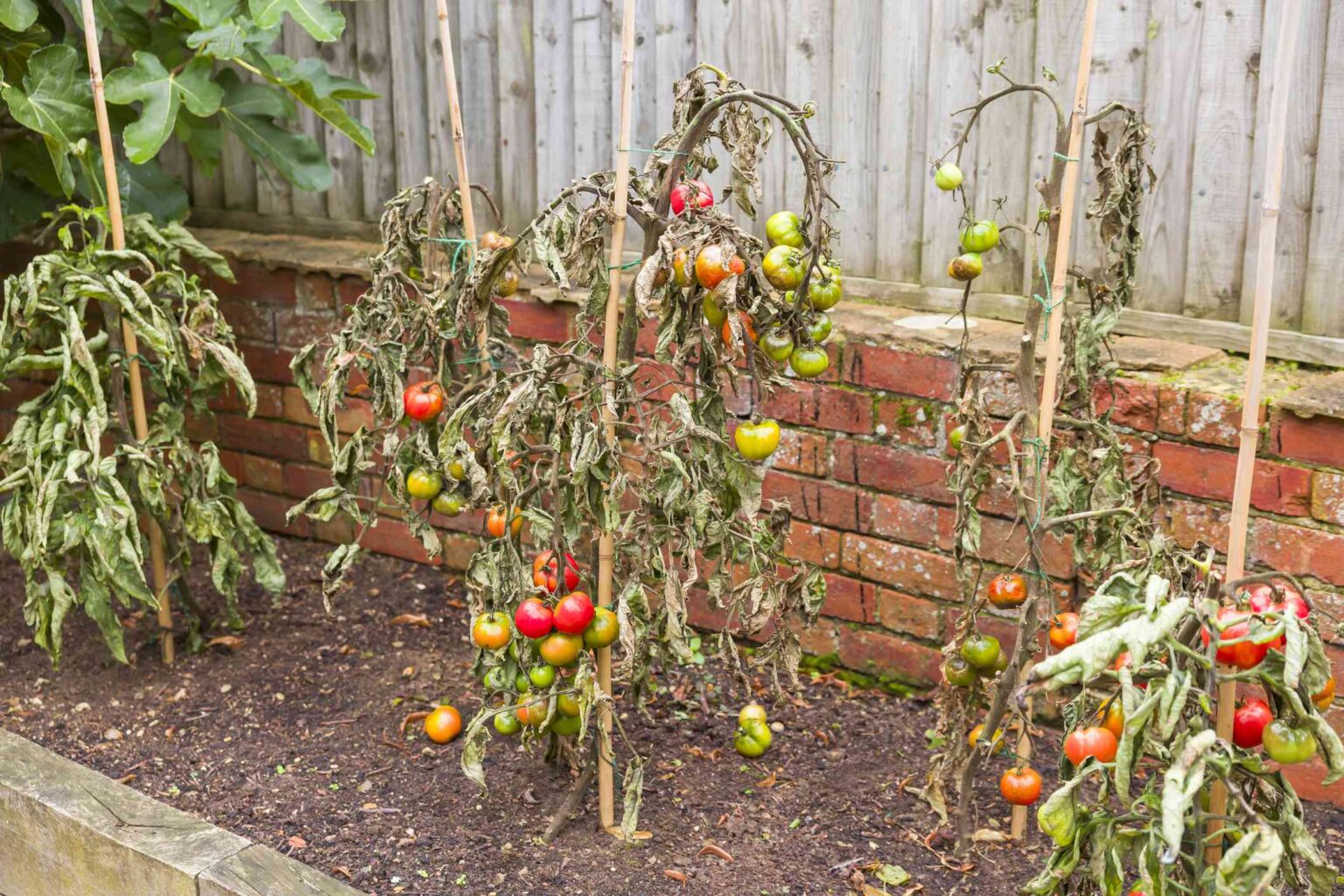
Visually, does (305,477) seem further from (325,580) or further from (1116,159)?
(1116,159)

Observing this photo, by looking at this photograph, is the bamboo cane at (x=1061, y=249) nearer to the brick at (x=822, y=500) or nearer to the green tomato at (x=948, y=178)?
the green tomato at (x=948, y=178)

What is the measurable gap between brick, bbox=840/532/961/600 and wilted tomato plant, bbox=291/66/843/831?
631 mm

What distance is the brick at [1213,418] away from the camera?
2.63m

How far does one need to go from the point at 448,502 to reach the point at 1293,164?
179 centimetres

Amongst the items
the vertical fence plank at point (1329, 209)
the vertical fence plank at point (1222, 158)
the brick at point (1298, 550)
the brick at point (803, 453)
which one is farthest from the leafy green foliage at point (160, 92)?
the brick at point (1298, 550)

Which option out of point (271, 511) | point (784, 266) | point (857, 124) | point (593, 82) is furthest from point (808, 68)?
point (271, 511)

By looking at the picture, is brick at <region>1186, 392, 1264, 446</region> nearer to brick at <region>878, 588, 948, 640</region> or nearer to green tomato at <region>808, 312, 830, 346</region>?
brick at <region>878, 588, 948, 640</region>

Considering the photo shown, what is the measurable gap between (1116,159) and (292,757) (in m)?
2.09

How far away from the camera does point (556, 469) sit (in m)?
2.37

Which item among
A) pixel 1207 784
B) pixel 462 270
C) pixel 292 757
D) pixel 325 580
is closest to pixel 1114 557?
pixel 1207 784

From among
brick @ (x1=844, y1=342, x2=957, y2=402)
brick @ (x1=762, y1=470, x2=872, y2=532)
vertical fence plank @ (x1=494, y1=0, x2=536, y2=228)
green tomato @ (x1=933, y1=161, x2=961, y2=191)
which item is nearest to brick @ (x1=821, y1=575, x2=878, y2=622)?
brick @ (x1=762, y1=470, x2=872, y2=532)

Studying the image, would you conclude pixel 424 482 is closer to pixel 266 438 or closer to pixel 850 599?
pixel 850 599

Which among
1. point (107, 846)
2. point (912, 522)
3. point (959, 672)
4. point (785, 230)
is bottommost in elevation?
point (107, 846)

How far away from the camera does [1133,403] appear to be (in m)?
2.77
